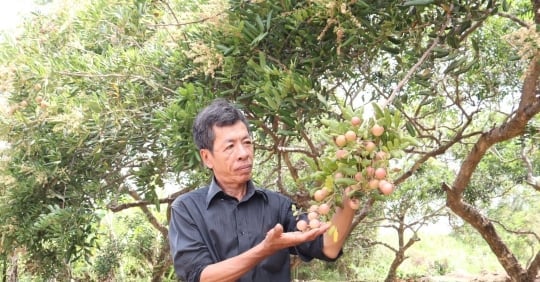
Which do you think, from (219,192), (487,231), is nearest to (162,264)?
(487,231)

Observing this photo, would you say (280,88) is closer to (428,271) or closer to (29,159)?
(29,159)

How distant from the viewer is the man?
183cm

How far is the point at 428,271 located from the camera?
38.5 ft

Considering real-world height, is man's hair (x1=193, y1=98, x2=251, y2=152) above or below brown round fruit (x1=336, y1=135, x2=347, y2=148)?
above

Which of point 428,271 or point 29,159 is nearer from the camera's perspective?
point 29,159

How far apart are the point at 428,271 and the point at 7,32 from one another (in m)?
10.2

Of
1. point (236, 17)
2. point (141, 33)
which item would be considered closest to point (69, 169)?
point (141, 33)

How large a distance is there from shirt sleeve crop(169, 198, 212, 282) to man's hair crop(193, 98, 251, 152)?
23cm

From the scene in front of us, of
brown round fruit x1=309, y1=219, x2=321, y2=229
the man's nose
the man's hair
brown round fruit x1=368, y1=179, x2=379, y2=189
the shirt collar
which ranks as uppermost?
the man's hair

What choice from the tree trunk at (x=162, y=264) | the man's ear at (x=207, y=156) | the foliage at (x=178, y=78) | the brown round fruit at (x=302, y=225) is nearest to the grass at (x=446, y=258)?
the tree trunk at (x=162, y=264)

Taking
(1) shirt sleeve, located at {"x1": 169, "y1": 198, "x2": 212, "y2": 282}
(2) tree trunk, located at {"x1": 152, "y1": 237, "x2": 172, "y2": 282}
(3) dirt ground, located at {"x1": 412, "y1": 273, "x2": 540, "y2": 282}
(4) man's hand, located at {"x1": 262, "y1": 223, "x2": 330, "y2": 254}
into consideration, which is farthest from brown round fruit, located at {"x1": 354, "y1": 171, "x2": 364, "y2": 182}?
(3) dirt ground, located at {"x1": 412, "y1": 273, "x2": 540, "y2": 282}

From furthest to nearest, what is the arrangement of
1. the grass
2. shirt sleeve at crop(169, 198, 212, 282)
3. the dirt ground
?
the grass, the dirt ground, shirt sleeve at crop(169, 198, 212, 282)

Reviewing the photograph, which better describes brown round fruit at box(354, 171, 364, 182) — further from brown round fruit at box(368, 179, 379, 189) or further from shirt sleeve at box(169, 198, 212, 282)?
shirt sleeve at box(169, 198, 212, 282)

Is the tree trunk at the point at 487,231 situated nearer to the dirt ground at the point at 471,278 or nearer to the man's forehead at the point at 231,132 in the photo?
the dirt ground at the point at 471,278
